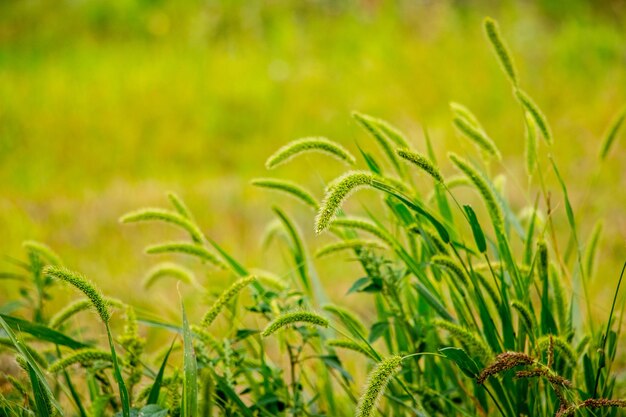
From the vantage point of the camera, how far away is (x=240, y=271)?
201cm

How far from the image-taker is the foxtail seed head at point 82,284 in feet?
4.78

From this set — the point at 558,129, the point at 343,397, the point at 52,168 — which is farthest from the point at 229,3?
the point at 343,397

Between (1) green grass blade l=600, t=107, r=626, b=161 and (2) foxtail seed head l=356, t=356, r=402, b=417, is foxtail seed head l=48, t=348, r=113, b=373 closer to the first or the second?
(2) foxtail seed head l=356, t=356, r=402, b=417

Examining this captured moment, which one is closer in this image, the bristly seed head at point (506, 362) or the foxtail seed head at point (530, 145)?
the bristly seed head at point (506, 362)

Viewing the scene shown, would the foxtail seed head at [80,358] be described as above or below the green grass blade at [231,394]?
above

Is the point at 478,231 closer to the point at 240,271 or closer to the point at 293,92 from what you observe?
the point at 240,271

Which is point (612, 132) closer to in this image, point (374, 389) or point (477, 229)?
point (477, 229)

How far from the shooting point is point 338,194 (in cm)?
140

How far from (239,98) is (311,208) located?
3.77m

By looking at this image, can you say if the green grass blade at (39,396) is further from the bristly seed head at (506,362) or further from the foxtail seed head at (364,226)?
the bristly seed head at (506,362)

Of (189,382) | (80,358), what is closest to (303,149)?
(189,382)

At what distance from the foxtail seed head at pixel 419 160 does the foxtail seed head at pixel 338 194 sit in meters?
0.07

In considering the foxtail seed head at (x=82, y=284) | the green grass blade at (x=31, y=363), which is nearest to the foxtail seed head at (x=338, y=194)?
the foxtail seed head at (x=82, y=284)

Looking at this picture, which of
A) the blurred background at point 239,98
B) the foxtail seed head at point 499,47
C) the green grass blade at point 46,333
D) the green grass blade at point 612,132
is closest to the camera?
the green grass blade at point 46,333
